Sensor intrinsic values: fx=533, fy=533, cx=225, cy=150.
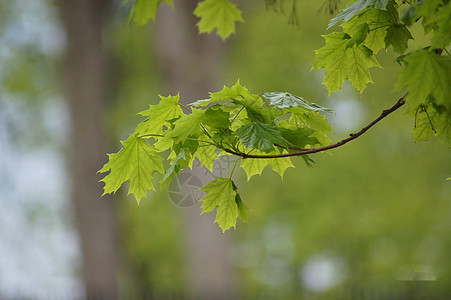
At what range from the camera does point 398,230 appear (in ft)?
36.2

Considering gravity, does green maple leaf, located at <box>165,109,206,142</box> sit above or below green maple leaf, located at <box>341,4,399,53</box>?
below

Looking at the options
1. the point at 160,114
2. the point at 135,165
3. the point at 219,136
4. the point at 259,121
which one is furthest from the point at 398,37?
the point at 135,165

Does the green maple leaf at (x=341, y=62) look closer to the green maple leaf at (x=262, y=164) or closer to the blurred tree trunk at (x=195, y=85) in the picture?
the green maple leaf at (x=262, y=164)

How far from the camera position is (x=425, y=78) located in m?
1.24

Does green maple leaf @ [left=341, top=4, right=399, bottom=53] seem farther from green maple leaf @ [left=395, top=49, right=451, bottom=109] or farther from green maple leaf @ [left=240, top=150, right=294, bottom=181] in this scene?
green maple leaf @ [left=240, top=150, right=294, bottom=181]

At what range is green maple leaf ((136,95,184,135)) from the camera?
5.32 feet

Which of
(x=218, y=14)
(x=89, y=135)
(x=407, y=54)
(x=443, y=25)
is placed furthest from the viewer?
(x=89, y=135)

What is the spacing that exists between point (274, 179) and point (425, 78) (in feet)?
31.4

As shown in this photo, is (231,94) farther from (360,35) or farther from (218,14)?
(218,14)

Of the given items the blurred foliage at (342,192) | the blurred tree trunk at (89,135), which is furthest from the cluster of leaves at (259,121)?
the blurred foliage at (342,192)

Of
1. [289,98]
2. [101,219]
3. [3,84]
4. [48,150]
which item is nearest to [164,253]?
[48,150]

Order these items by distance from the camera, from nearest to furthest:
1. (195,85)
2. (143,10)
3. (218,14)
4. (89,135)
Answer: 1. (143,10)
2. (218,14)
3. (195,85)
4. (89,135)

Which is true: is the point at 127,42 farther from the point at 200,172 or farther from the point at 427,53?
the point at 427,53

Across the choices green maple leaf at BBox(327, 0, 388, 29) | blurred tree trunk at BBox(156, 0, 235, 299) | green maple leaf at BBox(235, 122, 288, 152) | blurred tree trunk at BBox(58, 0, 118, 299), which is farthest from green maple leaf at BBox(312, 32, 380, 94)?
blurred tree trunk at BBox(58, 0, 118, 299)
